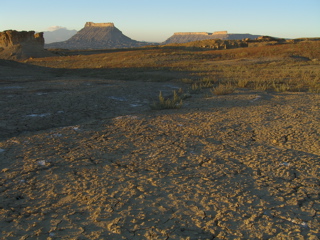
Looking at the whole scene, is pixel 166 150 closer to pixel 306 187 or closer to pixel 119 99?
pixel 306 187

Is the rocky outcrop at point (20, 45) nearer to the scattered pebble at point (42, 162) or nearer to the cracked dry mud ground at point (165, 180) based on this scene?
the cracked dry mud ground at point (165, 180)

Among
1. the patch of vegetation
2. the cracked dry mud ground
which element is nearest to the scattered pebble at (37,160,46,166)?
the cracked dry mud ground

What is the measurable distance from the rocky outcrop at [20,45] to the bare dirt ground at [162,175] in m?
39.9

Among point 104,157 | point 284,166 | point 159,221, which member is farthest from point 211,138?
point 159,221

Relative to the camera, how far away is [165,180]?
3121 mm

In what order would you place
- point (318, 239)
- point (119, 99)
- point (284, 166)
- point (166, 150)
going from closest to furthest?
point (318, 239)
point (284, 166)
point (166, 150)
point (119, 99)

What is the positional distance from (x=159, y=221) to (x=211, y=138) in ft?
7.55

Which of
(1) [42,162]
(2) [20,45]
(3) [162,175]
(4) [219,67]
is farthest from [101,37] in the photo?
(3) [162,175]

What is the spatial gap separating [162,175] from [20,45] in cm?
4607

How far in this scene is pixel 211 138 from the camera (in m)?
4.48

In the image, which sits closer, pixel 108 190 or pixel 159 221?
pixel 159 221

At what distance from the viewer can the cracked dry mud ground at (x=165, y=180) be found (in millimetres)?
2336

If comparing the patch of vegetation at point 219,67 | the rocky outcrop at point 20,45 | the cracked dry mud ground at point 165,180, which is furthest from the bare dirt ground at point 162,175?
the rocky outcrop at point 20,45

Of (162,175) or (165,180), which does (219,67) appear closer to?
(162,175)
